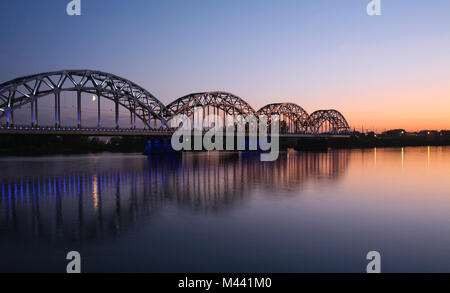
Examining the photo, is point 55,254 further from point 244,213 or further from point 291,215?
point 291,215

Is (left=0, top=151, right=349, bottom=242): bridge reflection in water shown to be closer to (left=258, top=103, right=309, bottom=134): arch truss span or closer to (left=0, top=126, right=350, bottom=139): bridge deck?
(left=0, top=126, right=350, bottom=139): bridge deck

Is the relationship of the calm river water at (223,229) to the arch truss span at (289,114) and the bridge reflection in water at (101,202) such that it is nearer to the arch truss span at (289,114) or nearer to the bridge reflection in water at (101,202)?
the bridge reflection in water at (101,202)

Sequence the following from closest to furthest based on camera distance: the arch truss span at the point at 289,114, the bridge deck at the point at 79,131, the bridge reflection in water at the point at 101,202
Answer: the bridge reflection in water at the point at 101,202, the bridge deck at the point at 79,131, the arch truss span at the point at 289,114

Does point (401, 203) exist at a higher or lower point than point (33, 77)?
lower

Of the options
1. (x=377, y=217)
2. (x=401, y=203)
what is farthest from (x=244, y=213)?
(x=401, y=203)

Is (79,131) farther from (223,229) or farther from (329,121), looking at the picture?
(329,121)

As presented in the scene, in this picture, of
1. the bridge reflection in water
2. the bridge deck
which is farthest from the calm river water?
the bridge deck

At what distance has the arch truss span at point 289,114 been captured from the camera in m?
103

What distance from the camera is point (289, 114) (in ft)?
354

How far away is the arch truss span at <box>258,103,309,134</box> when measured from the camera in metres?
103

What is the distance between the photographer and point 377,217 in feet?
40.3

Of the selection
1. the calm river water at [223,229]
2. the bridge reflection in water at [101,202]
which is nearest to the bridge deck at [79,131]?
the bridge reflection in water at [101,202]

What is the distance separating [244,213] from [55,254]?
665cm
